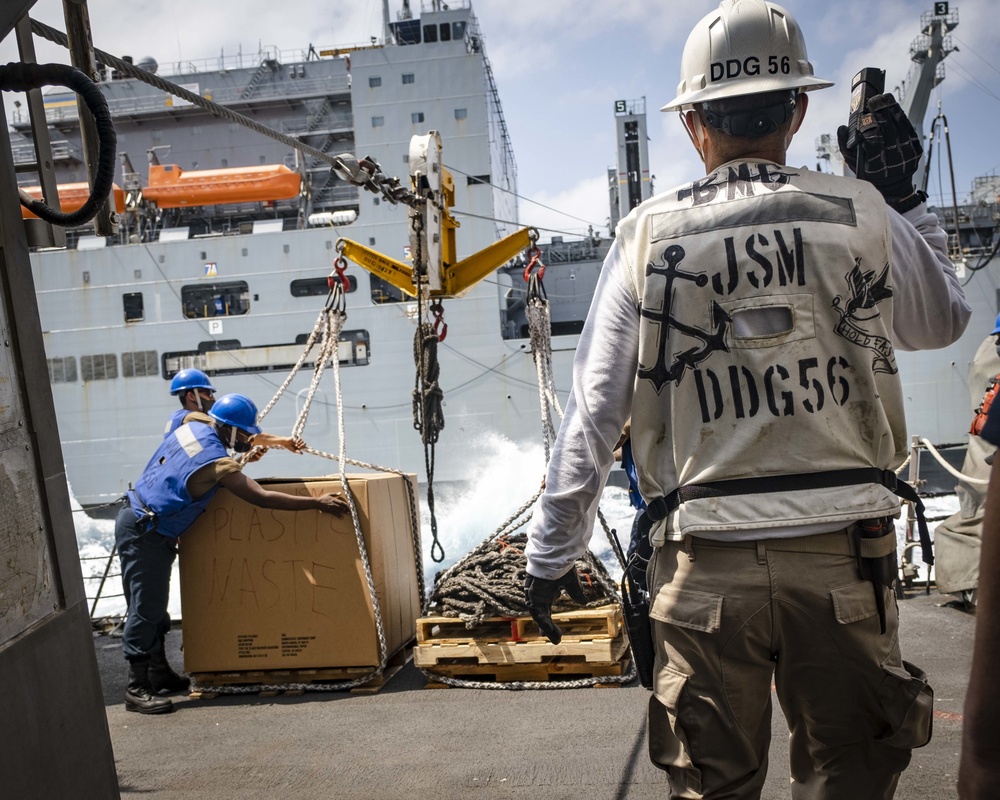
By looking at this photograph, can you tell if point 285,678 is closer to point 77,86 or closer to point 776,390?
point 77,86

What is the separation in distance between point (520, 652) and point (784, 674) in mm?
3038

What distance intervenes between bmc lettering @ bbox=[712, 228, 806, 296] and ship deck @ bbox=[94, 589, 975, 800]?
2.05 m

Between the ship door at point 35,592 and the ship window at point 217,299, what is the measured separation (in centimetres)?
1889

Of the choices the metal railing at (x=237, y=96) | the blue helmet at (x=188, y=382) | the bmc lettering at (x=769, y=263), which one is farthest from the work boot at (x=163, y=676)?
the metal railing at (x=237, y=96)

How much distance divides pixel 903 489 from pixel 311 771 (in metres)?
2.71

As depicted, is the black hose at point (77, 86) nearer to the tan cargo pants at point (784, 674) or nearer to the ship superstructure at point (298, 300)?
the tan cargo pants at point (784, 674)

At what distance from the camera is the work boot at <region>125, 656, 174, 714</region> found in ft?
15.3

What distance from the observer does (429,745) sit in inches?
150

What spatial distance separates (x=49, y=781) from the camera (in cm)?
184

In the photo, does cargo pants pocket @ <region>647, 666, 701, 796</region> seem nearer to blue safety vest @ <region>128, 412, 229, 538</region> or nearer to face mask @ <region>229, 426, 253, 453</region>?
blue safety vest @ <region>128, 412, 229, 538</region>

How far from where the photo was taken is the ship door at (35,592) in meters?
1.78

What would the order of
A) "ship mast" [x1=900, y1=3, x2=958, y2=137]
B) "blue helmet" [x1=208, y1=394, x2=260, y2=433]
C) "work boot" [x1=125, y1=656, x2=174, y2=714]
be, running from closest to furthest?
"work boot" [x1=125, y1=656, x2=174, y2=714], "blue helmet" [x1=208, y1=394, x2=260, y2=433], "ship mast" [x1=900, y1=3, x2=958, y2=137]

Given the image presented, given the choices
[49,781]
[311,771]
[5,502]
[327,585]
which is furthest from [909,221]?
[327,585]

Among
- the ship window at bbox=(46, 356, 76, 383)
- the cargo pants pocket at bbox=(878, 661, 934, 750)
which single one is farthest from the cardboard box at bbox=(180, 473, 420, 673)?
the ship window at bbox=(46, 356, 76, 383)
